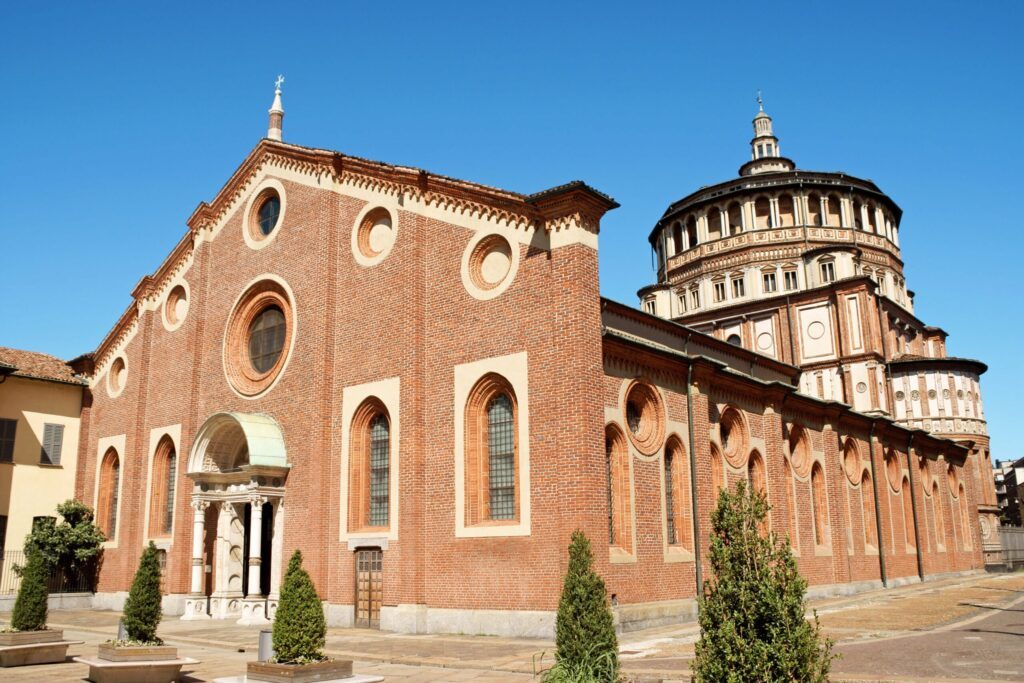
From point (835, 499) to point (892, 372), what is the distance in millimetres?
16755

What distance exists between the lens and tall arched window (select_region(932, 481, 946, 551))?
139 feet

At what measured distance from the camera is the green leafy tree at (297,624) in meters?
11.8

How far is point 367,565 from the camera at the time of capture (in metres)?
21.4

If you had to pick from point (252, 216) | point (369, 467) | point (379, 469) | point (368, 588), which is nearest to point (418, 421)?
point (379, 469)

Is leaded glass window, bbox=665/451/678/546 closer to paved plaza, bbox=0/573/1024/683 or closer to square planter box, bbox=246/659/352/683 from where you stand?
paved plaza, bbox=0/573/1024/683

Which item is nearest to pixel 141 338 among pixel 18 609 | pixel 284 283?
pixel 284 283

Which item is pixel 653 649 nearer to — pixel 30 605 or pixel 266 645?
pixel 266 645

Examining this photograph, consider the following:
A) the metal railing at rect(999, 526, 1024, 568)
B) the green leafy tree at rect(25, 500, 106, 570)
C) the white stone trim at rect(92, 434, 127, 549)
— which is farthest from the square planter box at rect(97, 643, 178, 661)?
the metal railing at rect(999, 526, 1024, 568)

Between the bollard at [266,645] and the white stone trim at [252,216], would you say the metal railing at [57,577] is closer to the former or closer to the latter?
the white stone trim at [252,216]

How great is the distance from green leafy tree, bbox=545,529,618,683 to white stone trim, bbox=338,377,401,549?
1043 centimetres

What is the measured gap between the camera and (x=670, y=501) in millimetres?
22266

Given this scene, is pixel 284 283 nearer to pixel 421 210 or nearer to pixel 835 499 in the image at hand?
pixel 421 210

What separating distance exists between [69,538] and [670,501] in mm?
20876

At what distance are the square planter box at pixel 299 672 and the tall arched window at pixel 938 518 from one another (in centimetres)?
3850
